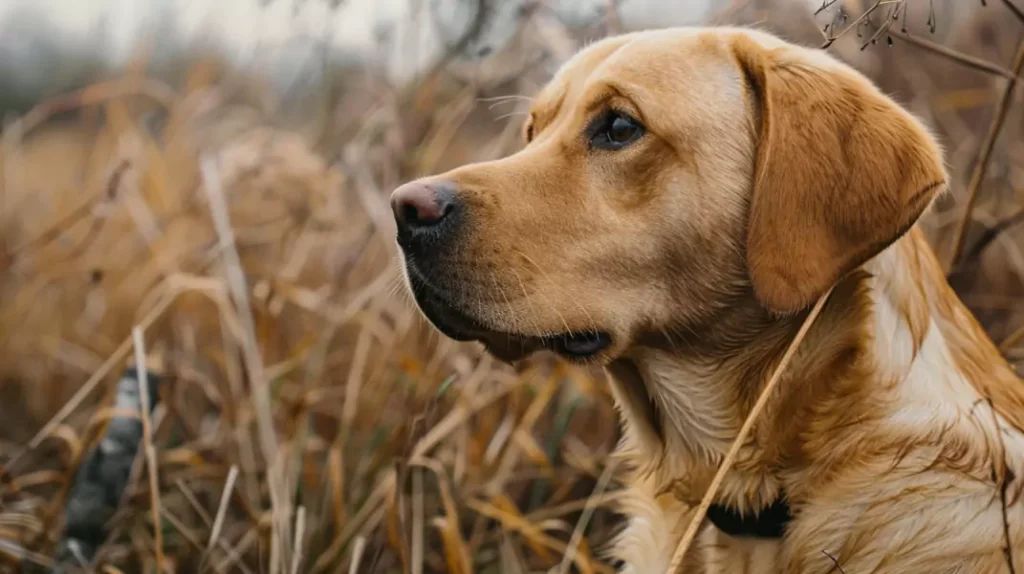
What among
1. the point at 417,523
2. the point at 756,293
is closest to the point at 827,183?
the point at 756,293

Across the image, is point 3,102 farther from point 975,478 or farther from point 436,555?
point 975,478

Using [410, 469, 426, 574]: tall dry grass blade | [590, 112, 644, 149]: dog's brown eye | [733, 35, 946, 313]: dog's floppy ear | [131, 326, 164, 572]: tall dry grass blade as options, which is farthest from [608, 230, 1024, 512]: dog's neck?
[131, 326, 164, 572]: tall dry grass blade

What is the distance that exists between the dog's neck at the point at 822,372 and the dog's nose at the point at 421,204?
57 cm

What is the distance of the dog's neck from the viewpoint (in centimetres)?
205

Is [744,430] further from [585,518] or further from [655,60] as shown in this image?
[585,518]

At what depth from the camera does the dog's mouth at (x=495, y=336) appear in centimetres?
213

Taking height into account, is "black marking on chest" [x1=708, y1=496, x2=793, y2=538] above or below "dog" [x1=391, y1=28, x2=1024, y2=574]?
below

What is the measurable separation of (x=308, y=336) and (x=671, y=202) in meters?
1.71

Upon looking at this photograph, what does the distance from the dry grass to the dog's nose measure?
52 cm

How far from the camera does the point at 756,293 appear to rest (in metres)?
2.09

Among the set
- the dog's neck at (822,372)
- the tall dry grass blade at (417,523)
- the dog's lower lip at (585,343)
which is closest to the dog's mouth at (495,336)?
the dog's lower lip at (585,343)

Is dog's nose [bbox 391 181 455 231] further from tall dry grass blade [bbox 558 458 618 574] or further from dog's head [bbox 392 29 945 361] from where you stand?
tall dry grass blade [bbox 558 458 618 574]

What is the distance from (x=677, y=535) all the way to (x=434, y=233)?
81cm

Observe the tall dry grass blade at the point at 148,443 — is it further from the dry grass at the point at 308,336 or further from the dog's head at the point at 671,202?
the dog's head at the point at 671,202
